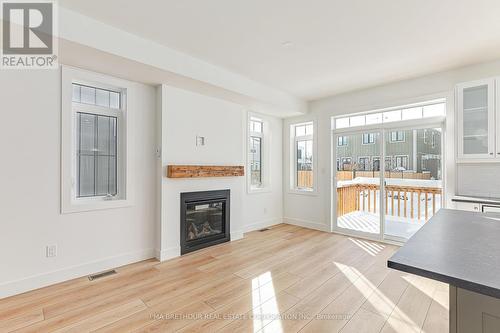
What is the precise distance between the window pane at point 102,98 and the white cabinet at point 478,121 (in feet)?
15.6

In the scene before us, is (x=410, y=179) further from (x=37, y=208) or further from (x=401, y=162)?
(x=37, y=208)

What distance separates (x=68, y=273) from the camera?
290 centimetres

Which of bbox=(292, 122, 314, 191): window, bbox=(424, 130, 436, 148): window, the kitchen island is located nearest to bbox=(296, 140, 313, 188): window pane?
bbox=(292, 122, 314, 191): window

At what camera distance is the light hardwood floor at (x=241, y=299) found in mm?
2104

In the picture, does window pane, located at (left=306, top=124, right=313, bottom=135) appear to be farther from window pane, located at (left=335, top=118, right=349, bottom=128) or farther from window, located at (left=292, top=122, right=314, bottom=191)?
window pane, located at (left=335, top=118, right=349, bottom=128)

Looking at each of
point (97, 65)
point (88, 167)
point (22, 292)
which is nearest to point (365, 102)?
point (97, 65)

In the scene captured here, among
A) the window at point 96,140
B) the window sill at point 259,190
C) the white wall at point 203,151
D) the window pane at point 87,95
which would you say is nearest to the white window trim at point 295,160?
the window sill at point 259,190

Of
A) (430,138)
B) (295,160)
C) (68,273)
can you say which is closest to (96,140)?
(68,273)

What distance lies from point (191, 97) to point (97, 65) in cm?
132

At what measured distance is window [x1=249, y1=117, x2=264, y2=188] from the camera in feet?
17.6

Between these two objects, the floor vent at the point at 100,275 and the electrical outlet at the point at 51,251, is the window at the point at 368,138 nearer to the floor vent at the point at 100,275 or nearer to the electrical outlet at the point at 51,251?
the floor vent at the point at 100,275

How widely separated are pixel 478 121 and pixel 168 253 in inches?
Answer: 179

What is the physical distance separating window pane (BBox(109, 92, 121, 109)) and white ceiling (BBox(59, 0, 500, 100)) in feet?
3.55

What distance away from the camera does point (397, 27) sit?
260 centimetres
